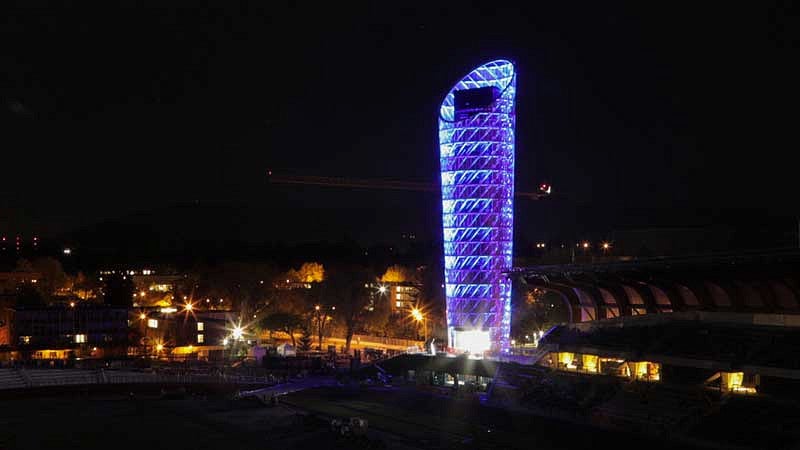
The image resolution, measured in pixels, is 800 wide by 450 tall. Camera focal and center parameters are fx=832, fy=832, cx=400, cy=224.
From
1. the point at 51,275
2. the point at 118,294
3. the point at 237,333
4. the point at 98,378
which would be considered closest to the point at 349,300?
the point at 237,333

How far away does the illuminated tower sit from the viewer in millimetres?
57844

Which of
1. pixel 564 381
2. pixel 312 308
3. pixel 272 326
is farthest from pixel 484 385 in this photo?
pixel 312 308

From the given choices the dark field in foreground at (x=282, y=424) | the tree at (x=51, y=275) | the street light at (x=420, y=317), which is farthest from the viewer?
the tree at (x=51, y=275)

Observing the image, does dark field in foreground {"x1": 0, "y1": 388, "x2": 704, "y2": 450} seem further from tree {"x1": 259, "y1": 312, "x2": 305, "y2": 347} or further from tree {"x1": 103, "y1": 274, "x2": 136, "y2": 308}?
tree {"x1": 103, "y1": 274, "x2": 136, "y2": 308}

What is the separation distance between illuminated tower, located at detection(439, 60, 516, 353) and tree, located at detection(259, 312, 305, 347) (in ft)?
74.9

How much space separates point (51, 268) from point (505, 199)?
8428 centimetres

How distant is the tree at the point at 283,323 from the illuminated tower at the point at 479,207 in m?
22.8

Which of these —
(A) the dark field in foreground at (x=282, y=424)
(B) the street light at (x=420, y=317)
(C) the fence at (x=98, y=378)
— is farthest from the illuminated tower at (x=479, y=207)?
(B) the street light at (x=420, y=317)

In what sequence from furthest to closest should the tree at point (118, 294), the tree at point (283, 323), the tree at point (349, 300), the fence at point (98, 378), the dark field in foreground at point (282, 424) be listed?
the tree at point (349, 300) → the tree at point (118, 294) → the tree at point (283, 323) → the fence at point (98, 378) → the dark field in foreground at point (282, 424)

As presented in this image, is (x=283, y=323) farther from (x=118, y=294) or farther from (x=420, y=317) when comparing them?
(x=118, y=294)

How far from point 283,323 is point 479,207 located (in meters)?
A: 27.1

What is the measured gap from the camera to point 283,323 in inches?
3044

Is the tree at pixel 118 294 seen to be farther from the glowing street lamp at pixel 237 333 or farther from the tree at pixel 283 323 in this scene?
the tree at pixel 283 323

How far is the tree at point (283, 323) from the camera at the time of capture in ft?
253
